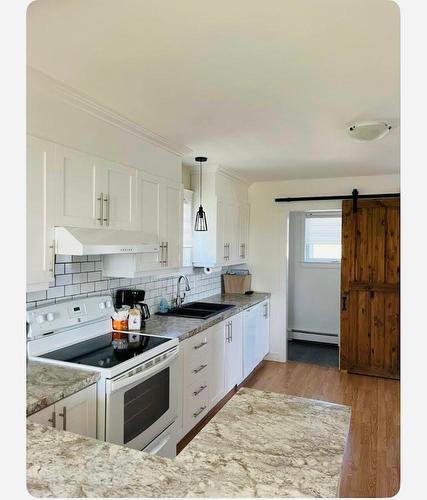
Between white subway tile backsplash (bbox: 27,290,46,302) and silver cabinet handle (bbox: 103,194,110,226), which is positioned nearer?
white subway tile backsplash (bbox: 27,290,46,302)

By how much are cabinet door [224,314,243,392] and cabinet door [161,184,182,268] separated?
855mm

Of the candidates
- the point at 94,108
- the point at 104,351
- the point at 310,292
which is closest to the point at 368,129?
the point at 94,108

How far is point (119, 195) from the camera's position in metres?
2.46

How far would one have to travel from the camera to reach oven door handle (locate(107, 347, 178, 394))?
1880mm

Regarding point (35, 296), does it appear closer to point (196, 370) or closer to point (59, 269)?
point (59, 269)

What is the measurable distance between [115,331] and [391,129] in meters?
2.39

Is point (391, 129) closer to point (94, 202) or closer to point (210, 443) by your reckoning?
point (94, 202)

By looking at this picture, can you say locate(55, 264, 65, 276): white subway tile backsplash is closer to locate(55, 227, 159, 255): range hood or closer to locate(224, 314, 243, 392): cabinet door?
locate(55, 227, 159, 255): range hood

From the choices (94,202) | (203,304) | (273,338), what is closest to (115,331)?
(94,202)

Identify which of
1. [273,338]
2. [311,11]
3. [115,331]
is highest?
[311,11]

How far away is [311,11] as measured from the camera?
129 cm

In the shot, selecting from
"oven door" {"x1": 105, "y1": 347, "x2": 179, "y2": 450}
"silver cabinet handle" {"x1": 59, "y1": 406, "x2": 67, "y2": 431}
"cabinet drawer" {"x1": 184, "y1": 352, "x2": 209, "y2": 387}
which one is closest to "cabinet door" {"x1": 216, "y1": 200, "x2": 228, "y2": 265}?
"cabinet drawer" {"x1": 184, "y1": 352, "x2": 209, "y2": 387}

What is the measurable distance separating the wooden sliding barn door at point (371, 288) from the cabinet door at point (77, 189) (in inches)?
124

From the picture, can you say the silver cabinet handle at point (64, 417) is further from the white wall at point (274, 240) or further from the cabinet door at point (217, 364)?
the white wall at point (274, 240)
